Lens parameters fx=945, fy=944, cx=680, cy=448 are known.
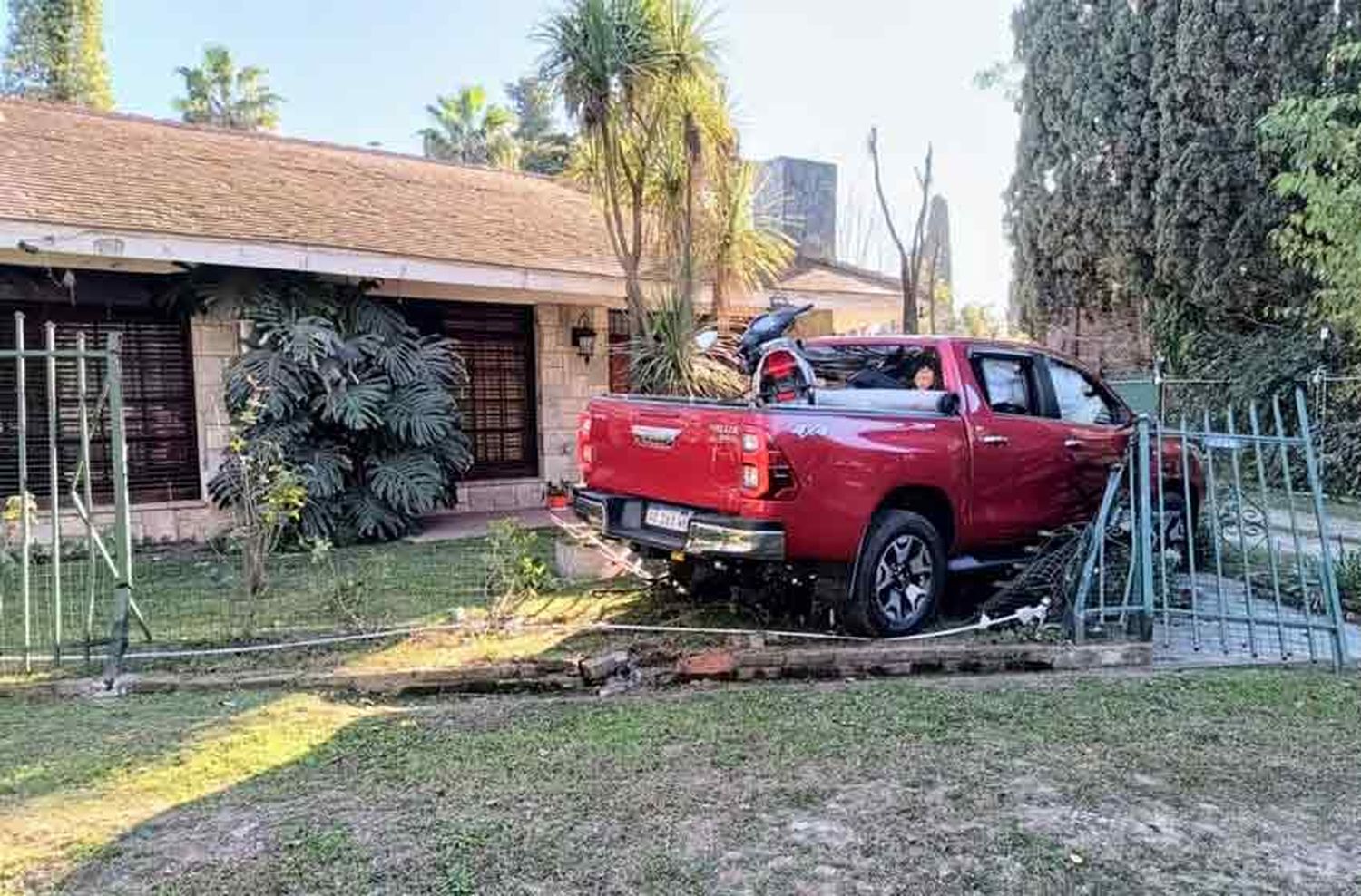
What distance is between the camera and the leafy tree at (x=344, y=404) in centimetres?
873

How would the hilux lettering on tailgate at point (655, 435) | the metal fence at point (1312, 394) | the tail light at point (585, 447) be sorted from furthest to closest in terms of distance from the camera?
the metal fence at point (1312, 394), the tail light at point (585, 447), the hilux lettering on tailgate at point (655, 435)

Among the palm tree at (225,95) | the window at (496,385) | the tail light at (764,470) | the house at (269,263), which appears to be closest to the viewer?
the tail light at (764,470)

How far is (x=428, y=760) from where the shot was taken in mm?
3584

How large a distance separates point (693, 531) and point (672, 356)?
337 cm

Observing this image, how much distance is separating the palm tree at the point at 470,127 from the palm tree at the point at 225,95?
5.38m

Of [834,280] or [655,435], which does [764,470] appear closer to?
[655,435]

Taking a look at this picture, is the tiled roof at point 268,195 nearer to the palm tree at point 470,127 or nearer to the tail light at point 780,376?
the tail light at point 780,376

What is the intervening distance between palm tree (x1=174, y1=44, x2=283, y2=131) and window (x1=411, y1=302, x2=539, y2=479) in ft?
75.0

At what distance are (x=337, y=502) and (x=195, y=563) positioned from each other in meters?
1.39

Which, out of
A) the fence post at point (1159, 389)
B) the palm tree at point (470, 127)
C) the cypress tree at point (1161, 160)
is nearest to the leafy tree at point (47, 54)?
the palm tree at point (470, 127)

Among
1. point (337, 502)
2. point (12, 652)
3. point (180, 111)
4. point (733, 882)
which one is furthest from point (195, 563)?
point (180, 111)

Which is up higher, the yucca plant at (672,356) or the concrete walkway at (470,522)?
the yucca plant at (672,356)

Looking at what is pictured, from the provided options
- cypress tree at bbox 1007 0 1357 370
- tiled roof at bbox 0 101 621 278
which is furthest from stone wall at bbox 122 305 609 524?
cypress tree at bbox 1007 0 1357 370

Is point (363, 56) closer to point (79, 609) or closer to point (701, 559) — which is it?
point (79, 609)
